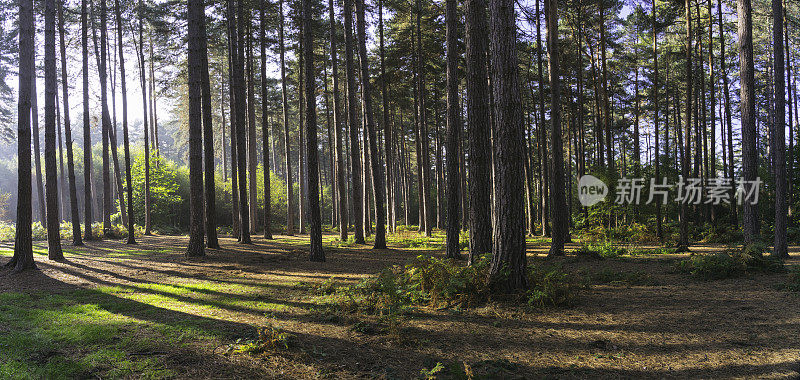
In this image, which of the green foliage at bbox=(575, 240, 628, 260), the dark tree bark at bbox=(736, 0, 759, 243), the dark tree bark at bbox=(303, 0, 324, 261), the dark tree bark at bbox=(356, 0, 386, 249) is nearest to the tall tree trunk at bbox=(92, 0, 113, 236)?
the dark tree bark at bbox=(356, 0, 386, 249)

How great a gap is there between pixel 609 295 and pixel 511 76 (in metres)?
4.38

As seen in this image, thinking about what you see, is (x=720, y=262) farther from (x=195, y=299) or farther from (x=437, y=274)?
(x=195, y=299)

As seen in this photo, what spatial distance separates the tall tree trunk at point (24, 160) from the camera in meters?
9.09

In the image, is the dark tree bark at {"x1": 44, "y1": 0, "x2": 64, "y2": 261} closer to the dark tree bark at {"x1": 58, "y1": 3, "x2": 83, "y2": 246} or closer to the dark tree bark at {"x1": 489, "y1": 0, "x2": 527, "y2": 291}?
the dark tree bark at {"x1": 58, "y1": 3, "x2": 83, "y2": 246}

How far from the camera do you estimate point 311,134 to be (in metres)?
11.2

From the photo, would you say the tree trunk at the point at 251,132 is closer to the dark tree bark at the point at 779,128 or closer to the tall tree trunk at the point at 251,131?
the tall tree trunk at the point at 251,131

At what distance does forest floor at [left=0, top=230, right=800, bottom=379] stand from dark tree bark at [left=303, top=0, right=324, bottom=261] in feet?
11.4

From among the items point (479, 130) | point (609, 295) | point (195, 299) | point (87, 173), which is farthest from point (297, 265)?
point (87, 173)

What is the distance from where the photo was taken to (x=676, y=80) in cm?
2588

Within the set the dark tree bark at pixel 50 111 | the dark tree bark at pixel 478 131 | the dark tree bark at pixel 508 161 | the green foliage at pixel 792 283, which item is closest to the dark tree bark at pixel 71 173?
the dark tree bark at pixel 50 111

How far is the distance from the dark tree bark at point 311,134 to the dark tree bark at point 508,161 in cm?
637

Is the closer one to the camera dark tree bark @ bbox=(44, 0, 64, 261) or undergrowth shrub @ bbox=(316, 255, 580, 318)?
undergrowth shrub @ bbox=(316, 255, 580, 318)

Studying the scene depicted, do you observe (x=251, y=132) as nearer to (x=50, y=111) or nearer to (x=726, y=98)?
(x=50, y=111)

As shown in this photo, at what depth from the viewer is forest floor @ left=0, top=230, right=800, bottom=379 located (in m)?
3.70
